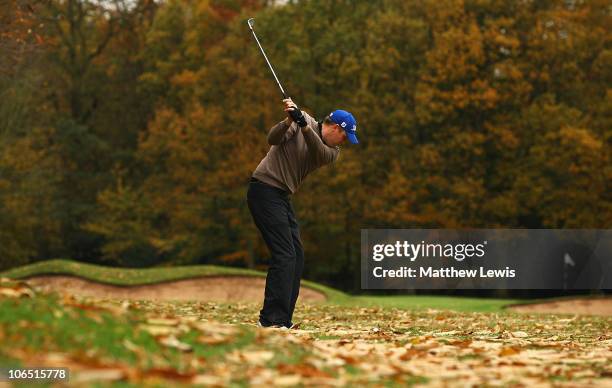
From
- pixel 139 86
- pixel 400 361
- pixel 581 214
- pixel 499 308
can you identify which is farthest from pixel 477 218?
pixel 400 361

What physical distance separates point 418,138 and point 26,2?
60.7 feet

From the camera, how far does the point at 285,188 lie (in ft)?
36.2

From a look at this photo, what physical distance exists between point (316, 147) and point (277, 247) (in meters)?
1.07

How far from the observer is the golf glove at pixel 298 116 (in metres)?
10.4

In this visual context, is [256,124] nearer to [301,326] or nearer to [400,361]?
[301,326]

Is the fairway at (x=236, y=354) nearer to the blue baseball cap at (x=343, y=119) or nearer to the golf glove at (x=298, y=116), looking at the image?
the golf glove at (x=298, y=116)

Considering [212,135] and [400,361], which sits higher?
[212,135]

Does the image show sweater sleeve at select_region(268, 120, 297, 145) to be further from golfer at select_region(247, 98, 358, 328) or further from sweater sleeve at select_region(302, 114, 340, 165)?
sweater sleeve at select_region(302, 114, 340, 165)

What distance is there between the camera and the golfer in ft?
35.0

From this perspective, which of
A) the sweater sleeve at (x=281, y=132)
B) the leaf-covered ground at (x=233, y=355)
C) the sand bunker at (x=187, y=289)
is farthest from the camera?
the sand bunker at (x=187, y=289)

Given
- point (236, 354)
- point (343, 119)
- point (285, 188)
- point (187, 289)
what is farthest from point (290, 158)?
point (187, 289)

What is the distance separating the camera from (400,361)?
7.65m

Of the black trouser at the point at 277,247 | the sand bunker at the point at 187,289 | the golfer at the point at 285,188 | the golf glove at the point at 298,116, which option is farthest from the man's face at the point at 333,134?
the sand bunker at the point at 187,289

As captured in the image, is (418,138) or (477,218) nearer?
(477,218)
